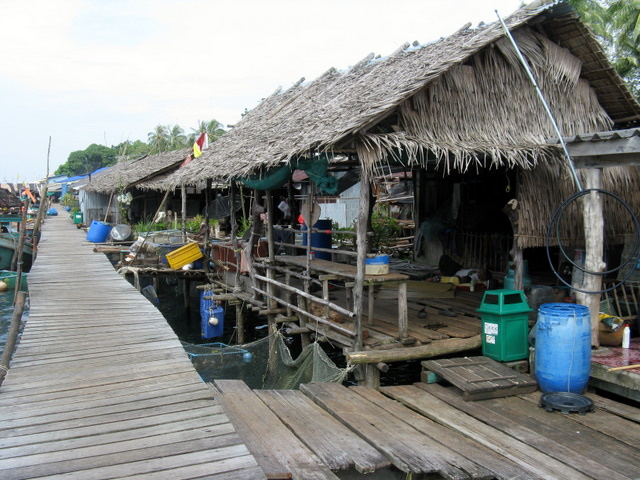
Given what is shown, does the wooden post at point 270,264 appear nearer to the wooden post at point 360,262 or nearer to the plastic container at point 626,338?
the wooden post at point 360,262

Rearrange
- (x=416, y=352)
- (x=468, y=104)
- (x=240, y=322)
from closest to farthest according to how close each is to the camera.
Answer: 1. (x=416, y=352)
2. (x=468, y=104)
3. (x=240, y=322)

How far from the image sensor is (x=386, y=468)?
4.25m

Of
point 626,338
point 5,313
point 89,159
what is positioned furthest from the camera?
point 89,159

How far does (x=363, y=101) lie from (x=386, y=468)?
4.55m

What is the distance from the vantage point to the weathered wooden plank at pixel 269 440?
12.9 feet

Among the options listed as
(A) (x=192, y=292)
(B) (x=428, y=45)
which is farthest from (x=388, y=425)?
(A) (x=192, y=292)

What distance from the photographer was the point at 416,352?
6629 mm

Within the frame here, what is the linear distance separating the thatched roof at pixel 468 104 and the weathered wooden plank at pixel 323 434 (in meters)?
2.84

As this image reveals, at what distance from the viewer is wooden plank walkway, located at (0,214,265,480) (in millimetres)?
3385

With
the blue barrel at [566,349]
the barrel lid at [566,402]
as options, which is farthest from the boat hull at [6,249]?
the barrel lid at [566,402]

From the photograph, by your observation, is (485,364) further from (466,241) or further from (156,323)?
(466,241)

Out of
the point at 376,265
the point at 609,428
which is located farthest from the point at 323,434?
the point at 376,265

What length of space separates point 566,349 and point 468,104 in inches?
143

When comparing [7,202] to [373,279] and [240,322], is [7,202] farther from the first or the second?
[373,279]
